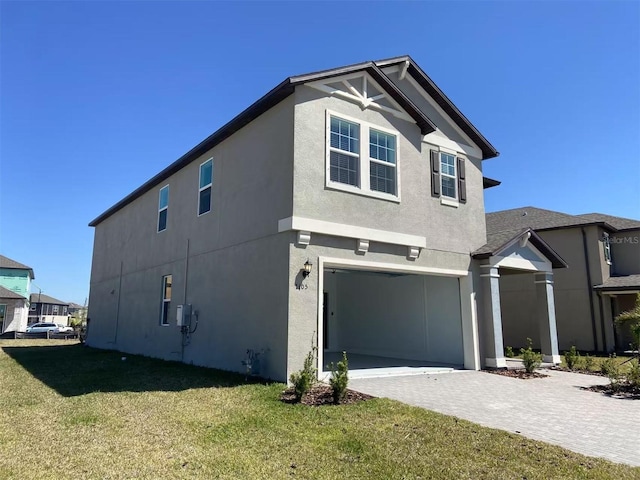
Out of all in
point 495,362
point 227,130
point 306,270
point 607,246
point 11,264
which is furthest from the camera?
point 11,264

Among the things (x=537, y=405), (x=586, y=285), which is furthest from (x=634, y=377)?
(x=586, y=285)

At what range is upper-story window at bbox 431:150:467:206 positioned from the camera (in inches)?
494

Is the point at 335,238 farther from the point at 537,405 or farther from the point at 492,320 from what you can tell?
the point at 492,320

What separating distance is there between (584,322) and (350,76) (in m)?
17.0

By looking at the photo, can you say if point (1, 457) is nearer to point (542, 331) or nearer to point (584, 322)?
point (542, 331)

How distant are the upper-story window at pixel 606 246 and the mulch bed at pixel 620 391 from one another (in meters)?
13.0

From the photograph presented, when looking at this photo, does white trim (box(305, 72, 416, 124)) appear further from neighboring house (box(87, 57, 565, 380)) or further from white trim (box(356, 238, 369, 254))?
white trim (box(356, 238, 369, 254))

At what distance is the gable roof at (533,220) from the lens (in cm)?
2111

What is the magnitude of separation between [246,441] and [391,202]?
23.7 feet

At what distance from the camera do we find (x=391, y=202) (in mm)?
11250

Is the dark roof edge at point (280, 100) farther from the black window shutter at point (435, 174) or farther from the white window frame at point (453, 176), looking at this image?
the white window frame at point (453, 176)

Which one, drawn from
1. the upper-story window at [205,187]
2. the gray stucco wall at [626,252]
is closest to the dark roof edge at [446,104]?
the upper-story window at [205,187]

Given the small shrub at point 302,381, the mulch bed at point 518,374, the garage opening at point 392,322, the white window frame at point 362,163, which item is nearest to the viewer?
the small shrub at point 302,381

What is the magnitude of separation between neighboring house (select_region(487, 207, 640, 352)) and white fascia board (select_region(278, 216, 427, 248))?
1026 centimetres
